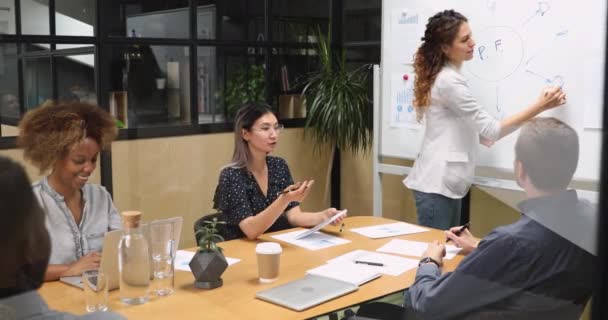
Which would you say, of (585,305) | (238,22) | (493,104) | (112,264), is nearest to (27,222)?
(585,305)

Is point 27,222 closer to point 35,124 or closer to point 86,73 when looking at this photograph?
point 35,124

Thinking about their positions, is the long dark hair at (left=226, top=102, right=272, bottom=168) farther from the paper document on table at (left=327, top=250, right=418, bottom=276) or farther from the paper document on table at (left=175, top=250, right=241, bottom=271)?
the paper document on table at (left=327, top=250, right=418, bottom=276)

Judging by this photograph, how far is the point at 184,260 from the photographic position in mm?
2039

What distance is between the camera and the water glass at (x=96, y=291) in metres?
1.26

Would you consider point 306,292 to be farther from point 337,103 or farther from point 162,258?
point 337,103

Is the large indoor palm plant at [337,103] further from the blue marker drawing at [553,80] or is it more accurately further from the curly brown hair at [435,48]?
the blue marker drawing at [553,80]

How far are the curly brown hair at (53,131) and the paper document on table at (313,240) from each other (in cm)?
109

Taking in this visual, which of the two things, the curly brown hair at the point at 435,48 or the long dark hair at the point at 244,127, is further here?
the long dark hair at the point at 244,127

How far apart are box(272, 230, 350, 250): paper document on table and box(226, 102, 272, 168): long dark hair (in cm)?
37

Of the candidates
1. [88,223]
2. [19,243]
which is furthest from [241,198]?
[19,243]

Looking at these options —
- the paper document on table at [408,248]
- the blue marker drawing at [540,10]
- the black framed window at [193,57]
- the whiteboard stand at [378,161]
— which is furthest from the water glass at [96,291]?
the whiteboard stand at [378,161]

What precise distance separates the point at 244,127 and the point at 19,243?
6.91 ft

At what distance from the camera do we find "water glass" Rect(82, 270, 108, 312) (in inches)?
49.5

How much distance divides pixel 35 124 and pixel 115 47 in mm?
2676
